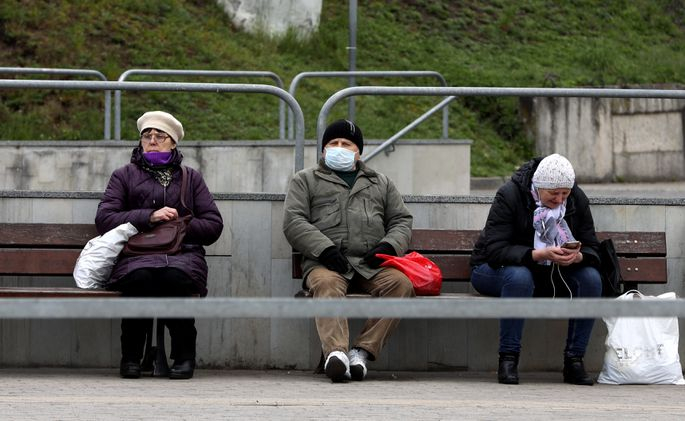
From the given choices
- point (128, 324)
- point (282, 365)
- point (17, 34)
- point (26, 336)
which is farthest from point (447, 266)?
point (17, 34)

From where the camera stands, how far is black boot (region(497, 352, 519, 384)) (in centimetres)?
796

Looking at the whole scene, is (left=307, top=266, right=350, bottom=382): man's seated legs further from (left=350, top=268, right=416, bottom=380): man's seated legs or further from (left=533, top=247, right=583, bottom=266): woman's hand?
(left=533, top=247, right=583, bottom=266): woman's hand

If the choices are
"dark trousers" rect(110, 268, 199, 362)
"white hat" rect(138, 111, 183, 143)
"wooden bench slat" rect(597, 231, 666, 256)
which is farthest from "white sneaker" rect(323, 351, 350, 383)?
"wooden bench slat" rect(597, 231, 666, 256)

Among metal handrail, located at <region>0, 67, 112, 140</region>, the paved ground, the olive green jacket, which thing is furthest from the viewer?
metal handrail, located at <region>0, 67, 112, 140</region>

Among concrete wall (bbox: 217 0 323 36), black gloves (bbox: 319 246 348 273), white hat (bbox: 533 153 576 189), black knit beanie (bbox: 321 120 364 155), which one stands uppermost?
concrete wall (bbox: 217 0 323 36)

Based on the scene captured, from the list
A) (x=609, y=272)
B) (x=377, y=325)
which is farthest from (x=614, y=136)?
(x=377, y=325)

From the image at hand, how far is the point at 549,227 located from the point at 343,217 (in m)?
1.10

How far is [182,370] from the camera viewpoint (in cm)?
787

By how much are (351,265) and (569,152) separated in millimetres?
11276

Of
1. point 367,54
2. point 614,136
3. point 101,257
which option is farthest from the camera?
point 367,54

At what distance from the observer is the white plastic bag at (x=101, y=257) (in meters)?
7.93

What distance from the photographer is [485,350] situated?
339 inches

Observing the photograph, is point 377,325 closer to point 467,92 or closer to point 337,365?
point 337,365

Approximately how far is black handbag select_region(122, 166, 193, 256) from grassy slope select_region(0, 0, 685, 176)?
27.1 ft
